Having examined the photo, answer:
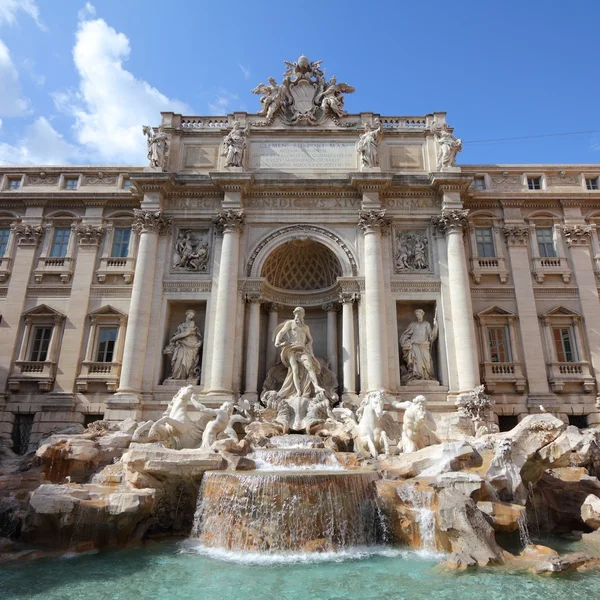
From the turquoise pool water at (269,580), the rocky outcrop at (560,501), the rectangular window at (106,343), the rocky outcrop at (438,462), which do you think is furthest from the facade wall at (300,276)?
the turquoise pool water at (269,580)

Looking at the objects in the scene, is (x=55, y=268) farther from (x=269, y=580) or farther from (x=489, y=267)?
(x=489, y=267)

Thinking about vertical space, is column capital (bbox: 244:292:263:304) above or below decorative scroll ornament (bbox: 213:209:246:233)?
below

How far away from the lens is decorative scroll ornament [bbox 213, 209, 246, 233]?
1928cm

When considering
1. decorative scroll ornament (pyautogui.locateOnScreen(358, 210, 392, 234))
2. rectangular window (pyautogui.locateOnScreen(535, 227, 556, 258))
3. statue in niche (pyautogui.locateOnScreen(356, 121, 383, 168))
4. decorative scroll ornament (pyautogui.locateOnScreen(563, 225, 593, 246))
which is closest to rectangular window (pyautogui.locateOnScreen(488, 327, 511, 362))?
rectangular window (pyautogui.locateOnScreen(535, 227, 556, 258))

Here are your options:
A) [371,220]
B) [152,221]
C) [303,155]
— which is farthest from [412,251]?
[152,221]

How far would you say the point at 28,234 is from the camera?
20906mm

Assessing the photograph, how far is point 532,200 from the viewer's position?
20.9 m

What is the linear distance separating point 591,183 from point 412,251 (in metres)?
9.58

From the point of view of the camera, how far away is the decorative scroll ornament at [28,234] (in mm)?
20844

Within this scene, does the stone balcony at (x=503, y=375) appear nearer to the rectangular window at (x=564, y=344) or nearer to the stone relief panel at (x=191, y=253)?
the rectangular window at (x=564, y=344)

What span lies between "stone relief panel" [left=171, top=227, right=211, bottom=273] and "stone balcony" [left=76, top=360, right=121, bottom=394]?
4.61 metres

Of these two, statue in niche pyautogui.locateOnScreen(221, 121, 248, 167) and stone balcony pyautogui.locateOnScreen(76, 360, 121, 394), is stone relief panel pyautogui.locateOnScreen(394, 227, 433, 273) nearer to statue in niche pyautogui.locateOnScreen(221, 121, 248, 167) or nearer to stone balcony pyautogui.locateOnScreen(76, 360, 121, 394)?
statue in niche pyautogui.locateOnScreen(221, 121, 248, 167)

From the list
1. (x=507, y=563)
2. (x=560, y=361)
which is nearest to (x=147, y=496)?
(x=507, y=563)

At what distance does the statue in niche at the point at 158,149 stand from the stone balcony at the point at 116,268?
4228 millimetres
